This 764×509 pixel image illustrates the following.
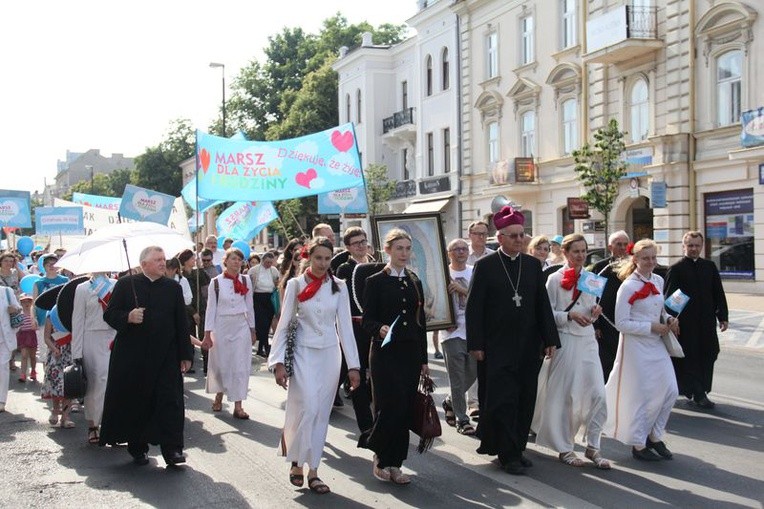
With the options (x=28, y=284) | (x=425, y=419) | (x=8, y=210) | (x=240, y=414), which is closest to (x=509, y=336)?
(x=425, y=419)

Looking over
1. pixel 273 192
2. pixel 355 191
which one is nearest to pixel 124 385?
pixel 273 192

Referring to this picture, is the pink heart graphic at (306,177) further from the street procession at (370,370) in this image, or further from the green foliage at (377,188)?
the green foliage at (377,188)

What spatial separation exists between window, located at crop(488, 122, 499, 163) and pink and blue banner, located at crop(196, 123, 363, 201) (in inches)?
771

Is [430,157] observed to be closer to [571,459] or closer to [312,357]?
[571,459]

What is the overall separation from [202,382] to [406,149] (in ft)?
112

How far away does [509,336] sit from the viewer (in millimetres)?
7066

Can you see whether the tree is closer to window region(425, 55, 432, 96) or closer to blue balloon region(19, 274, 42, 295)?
blue balloon region(19, 274, 42, 295)

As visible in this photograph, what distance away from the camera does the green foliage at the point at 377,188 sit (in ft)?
133

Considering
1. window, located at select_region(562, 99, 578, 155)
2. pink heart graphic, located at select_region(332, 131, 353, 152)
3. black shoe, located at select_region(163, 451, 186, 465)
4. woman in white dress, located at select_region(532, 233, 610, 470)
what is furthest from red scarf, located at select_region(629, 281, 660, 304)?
window, located at select_region(562, 99, 578, 155)

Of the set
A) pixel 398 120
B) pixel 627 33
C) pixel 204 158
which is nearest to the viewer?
pixel 204 158

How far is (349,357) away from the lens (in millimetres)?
6855

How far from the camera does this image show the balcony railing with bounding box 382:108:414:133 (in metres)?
43.6

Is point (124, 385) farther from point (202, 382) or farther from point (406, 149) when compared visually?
point (406, 149)

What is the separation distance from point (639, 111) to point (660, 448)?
22.3m
